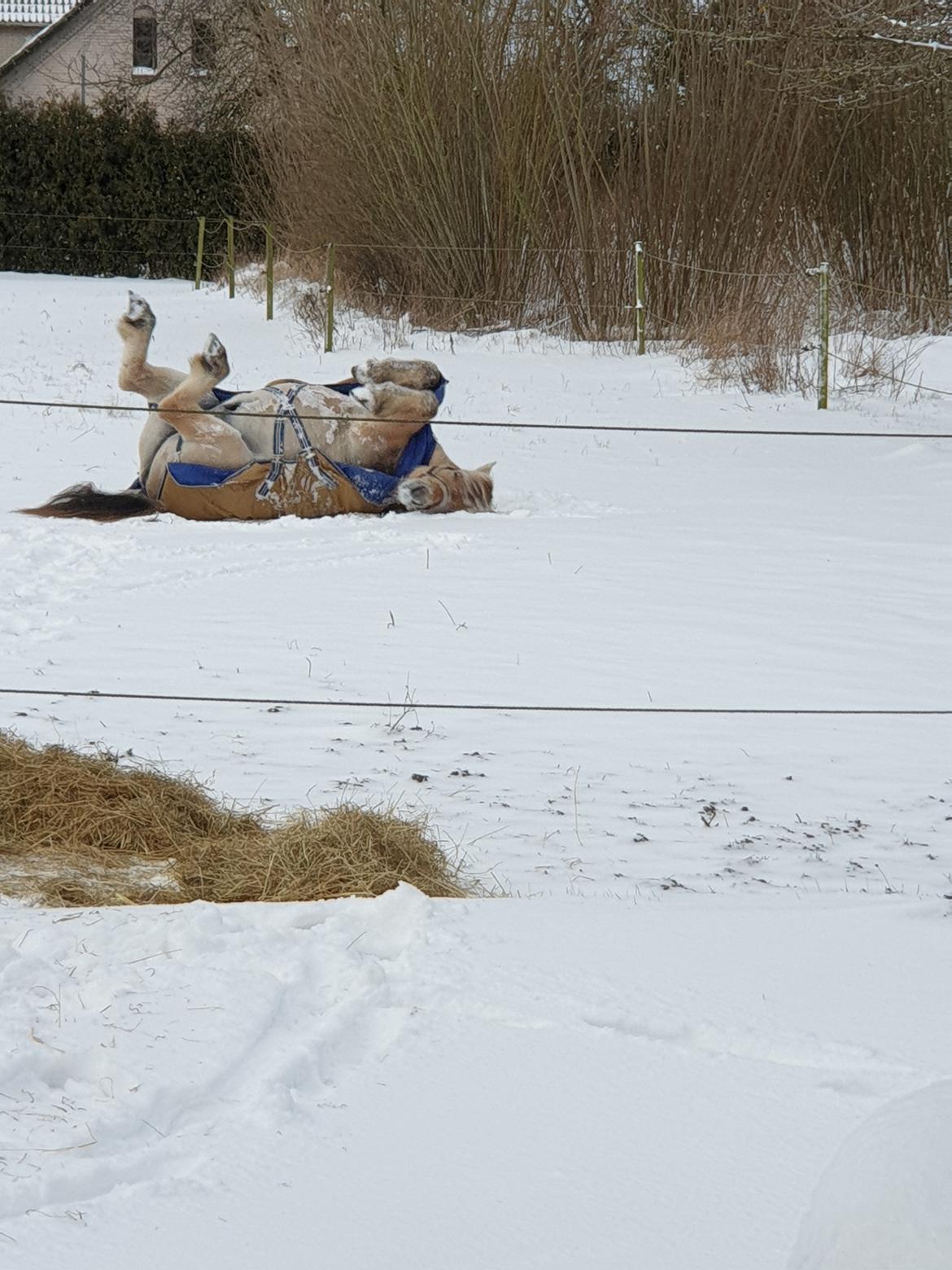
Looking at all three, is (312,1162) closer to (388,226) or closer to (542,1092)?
(542,1092)

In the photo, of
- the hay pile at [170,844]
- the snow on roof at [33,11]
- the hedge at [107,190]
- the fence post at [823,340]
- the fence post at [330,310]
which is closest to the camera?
the hay pile at [170,844]

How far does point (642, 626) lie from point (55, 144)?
67.3ft

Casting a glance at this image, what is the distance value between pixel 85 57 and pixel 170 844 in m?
33.5

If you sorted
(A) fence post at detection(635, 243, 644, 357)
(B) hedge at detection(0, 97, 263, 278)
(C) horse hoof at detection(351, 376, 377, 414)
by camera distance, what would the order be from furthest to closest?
(B) hedge at detection(0, 97, 263, 278) < (A) fence post at detection(635, 243, 644, 357) < (C) horse hoof at detection(351, 376, 377, 414)

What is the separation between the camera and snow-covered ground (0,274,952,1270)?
7.83 feet

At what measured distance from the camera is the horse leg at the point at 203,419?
27.4 feet

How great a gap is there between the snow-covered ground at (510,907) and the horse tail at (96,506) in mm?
191

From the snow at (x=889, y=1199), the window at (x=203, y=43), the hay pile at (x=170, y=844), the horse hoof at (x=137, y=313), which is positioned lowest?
the hay pile at (x=170, y=844)

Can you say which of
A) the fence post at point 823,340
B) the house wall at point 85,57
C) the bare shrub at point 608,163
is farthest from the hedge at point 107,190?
the fence post at point 823,340

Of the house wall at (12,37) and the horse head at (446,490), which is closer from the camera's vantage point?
the horse head at (446,490)

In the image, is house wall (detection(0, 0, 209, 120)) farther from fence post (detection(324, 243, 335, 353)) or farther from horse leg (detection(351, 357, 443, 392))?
horse leg (detection(351, 357, 443, 392))

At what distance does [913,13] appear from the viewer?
1066cm

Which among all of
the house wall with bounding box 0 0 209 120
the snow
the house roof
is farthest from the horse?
the house roof

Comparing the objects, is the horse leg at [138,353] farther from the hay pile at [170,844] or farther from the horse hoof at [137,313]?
the hay pile at [170,844]
